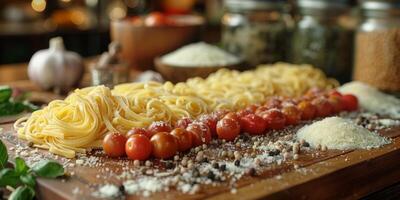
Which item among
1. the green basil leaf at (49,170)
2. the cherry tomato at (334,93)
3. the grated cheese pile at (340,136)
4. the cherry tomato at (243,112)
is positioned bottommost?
the cherry tomato at (334,93)

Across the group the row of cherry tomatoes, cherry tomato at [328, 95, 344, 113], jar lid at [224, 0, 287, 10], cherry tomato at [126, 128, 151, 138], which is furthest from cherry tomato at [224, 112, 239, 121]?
jar lid at [224, 0, 287, 10]

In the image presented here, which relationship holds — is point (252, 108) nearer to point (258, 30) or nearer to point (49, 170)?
point (49, 170)

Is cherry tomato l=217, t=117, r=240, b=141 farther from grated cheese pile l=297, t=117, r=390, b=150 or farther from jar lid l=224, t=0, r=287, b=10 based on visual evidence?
jar lid l=224, t=0, r=287, b=10

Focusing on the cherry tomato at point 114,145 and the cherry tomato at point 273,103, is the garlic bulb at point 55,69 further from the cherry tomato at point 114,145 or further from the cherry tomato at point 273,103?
the cherry tomato at point 114,145

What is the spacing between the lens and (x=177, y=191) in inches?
61.3

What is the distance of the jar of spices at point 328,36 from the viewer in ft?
10.3

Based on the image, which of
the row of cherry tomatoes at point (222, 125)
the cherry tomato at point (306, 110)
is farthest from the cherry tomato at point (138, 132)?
the cherry tomato at point (306, 110)

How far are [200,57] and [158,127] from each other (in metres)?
1.26

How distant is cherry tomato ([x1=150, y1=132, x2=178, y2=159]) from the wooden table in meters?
0.26

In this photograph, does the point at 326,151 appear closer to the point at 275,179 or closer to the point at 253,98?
the point at 275,179

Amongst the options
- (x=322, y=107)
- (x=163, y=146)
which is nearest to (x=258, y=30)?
(x=322, y=107)

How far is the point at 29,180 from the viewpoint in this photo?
1.62m

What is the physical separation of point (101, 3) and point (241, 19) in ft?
13.9

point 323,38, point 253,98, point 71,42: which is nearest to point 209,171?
point 253,98
